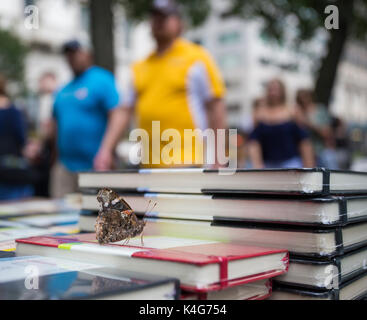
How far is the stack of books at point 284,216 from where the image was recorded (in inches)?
30.8

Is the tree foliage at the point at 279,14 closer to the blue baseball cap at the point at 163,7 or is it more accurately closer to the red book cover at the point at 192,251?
the blue baseball cap at the point at 163,7

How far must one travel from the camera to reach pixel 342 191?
2.82 feet

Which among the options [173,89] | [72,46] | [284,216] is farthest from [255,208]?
[72,46]

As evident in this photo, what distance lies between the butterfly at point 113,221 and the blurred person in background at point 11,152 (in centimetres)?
296

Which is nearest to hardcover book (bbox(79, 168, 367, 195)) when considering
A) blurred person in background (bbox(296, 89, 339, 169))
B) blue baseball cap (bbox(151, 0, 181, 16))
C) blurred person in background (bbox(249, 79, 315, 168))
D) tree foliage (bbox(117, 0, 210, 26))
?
blue baseball cap (bbox(151, 0, 181, 16))

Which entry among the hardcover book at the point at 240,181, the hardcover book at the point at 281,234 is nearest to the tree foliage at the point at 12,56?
the hardcover book at the point at 240,181

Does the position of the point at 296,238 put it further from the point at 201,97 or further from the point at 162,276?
the point at 201,97

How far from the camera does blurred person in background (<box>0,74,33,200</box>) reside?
3578mm

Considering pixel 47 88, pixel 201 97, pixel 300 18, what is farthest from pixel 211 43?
pixel 201 97

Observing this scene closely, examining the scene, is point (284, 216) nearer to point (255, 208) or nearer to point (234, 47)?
point (255, 208)

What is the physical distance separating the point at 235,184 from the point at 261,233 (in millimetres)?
96

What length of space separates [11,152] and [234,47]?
29401 millimetres

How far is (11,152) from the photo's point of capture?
3.85 m

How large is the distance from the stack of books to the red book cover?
0.12 ft
